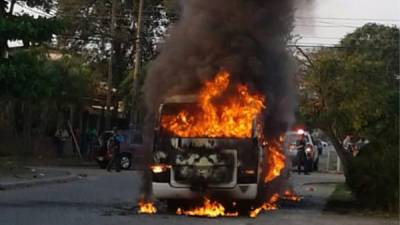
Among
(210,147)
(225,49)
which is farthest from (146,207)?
(225,49)

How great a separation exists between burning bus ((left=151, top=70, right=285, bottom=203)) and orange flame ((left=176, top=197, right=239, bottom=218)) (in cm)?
47

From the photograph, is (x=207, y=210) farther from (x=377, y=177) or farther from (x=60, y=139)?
(x=60, y=139)

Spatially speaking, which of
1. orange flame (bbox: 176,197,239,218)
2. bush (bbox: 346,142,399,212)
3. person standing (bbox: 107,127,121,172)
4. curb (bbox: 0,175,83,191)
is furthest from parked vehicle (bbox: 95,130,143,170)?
bush (bbox: 346,142,399,212)

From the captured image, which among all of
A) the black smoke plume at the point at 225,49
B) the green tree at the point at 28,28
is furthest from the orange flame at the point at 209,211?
the green tree at the point at 28,28

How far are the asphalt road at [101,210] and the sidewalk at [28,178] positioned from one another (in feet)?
1.45

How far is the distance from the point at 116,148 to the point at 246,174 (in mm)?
14720

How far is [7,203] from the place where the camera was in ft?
50.6

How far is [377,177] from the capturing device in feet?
49.2

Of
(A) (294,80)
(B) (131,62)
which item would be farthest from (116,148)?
(B) (131,62)

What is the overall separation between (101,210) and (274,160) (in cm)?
391

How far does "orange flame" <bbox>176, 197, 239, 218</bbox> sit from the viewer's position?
14.5 m

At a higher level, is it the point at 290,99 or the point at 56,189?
the point at 290,99

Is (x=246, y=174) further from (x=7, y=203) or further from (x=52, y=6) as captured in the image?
(x=52, y=6)

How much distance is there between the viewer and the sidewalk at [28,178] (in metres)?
19.9
